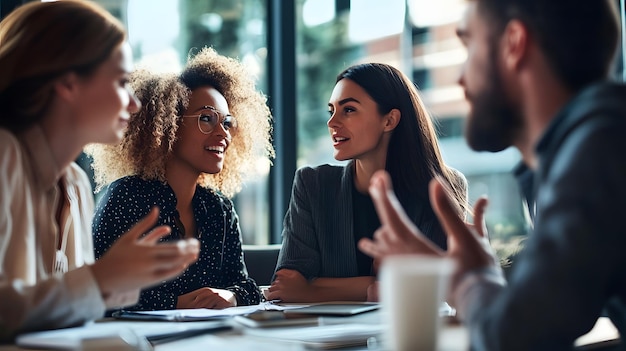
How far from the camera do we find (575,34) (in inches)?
51.2

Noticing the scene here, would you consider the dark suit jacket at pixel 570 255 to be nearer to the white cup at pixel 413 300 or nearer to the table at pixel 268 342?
the white cup at pixel 413 300

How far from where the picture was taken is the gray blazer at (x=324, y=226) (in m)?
2.71

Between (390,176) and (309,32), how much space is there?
60.4 inches

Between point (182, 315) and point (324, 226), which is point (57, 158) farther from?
point (324, 226)

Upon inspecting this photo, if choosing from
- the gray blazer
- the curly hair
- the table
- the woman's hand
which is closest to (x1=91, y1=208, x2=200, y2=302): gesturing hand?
the table

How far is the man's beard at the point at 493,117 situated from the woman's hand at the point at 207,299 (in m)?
1.16

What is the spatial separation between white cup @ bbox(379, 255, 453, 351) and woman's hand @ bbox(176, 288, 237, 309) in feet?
4.31

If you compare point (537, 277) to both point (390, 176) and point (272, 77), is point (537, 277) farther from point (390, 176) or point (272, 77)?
point (272, 77)

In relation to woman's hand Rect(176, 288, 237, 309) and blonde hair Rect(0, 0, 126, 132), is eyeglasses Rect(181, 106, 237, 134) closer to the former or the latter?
woman's hand Rect(176, 288, 237, 309)

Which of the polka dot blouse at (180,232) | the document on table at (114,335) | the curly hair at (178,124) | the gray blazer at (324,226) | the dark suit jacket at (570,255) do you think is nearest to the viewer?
the dark suit jacket at (570,255)

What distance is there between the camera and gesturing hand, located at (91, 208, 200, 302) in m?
1.44

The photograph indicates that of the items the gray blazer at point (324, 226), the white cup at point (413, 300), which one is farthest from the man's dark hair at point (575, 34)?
the gray blazer at point (324, 226)

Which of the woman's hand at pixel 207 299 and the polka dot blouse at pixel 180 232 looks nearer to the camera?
the woman's hand at pixel 207 299

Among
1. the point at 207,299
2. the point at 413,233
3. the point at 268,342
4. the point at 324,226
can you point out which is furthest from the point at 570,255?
the point at 324,226
